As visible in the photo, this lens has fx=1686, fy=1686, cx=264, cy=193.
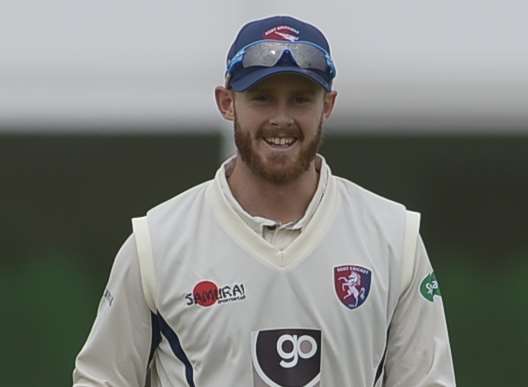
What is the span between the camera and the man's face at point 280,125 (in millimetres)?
3781

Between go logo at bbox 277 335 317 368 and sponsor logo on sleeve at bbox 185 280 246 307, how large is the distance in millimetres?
137

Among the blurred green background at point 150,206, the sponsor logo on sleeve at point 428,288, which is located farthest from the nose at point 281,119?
the blurred green background at point 150,206

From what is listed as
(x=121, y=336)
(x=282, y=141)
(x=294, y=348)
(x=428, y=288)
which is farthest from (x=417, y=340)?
(x=121, y=336)

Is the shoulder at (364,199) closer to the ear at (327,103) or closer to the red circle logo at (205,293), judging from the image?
the ear at (327,103)

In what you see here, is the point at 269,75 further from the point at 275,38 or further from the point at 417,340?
the point at 417,340

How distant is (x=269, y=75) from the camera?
12.5ft

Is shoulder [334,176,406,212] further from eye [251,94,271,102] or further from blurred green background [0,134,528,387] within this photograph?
blurred green background [0,134,528,387]

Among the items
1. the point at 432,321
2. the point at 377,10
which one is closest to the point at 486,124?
the point at 377,10

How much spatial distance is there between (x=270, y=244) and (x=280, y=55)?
43 cm

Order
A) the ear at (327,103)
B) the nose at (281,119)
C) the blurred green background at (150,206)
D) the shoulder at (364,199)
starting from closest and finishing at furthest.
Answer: the nose at (281,119) < the ear at (327,103) < the shoulder at (364,199) < the blurred green background at (150,206)

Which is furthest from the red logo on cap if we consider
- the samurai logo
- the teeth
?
the samurai logo

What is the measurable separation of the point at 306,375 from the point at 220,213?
17.4 inches

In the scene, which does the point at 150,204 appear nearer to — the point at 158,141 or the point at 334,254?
the point at 158,141

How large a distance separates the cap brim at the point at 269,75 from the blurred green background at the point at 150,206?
402 cm
